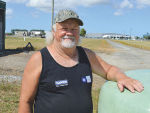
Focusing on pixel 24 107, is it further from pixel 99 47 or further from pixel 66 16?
pixel 99 47

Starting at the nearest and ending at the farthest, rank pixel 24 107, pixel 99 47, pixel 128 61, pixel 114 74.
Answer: pixel 24 107, pixel 114 74, pixel 128 61, pixel 99 47

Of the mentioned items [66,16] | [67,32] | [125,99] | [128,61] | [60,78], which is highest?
[66,16]

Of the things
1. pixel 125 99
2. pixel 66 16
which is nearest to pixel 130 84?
pixel 125 99

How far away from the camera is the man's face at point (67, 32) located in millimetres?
1742

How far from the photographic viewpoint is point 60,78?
1672mm

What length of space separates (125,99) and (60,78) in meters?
0.60

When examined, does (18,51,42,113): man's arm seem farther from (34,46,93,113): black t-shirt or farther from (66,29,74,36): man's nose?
(66,29,74,36): man's nose

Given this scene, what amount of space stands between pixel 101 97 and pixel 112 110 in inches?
9.6

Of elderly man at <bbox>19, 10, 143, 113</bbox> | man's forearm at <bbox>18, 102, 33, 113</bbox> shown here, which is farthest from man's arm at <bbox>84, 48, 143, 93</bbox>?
man's forearm at <bbox>18, 102, 33, 113</bbox>

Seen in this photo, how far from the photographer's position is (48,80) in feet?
5.47

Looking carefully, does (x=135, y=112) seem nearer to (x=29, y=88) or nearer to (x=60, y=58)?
(x=60, y=58)

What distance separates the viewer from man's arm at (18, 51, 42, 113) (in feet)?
5.48

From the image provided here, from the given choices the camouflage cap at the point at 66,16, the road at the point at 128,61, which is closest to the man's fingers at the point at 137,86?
the camouflage cap at the point at 66,16

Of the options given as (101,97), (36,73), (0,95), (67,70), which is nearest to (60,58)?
(67,70)
